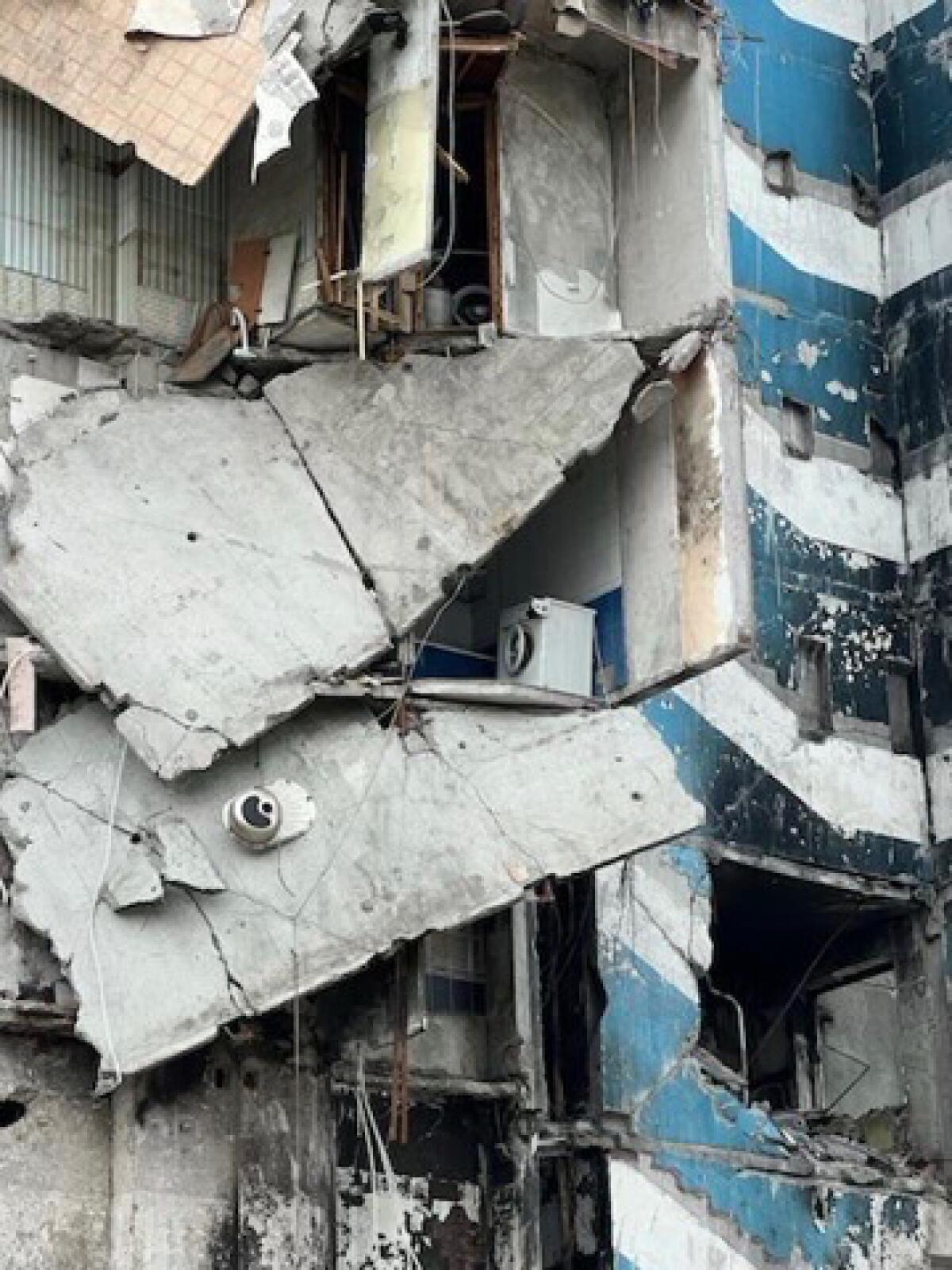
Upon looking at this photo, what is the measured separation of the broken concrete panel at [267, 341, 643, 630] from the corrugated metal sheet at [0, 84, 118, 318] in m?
1.63

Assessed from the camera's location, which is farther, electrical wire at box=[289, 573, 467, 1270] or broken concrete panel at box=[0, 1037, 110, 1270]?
electrical wire at box=[289, 573, 467, 1270]

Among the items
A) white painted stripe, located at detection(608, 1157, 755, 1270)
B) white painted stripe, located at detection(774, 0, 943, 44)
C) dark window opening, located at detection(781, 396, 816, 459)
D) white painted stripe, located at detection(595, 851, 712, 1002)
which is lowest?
white painted stripe, located at detection(608, 1157, 755, 1270)

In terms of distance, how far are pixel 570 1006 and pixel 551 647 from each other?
4.58m

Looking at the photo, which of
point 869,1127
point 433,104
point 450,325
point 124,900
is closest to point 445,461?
point 450,325

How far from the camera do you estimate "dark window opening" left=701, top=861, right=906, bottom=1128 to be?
→ 28.8 metres

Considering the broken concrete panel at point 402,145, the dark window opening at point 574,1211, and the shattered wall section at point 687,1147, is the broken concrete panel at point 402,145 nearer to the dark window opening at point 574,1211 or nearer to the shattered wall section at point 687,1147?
the shattered wall section at point 687,1147

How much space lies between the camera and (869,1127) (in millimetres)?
29516

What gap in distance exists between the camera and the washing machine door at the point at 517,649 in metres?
20.9

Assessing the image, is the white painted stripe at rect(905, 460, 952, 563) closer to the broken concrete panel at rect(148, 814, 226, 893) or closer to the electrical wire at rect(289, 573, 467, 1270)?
the electrical wire at rect(289, 573, 467, 1270)

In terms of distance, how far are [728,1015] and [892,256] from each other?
764 cm

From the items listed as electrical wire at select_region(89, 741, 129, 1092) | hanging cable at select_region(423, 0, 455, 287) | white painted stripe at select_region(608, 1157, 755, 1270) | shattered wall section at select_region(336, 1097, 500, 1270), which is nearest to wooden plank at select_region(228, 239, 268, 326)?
hanging cable at select_region(423, 0, 455, 287)

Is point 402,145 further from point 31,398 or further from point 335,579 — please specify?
point 31,398

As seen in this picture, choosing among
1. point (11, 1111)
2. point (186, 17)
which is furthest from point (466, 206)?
point (11, 1111)

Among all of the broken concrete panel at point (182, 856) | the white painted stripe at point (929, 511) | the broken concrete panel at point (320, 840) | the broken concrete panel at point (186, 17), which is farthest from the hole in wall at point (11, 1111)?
the white painted stripe at point (929, 511)
